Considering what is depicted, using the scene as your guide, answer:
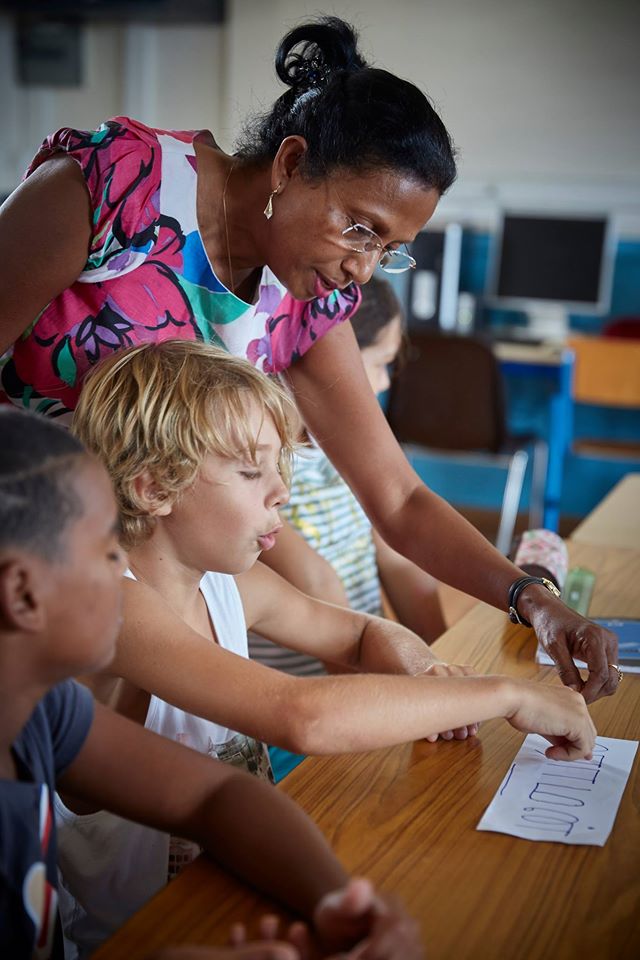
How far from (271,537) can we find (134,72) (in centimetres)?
586

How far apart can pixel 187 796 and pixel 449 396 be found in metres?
3.63

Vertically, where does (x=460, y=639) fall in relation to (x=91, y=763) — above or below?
below

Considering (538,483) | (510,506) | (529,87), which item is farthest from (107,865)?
(529,87)

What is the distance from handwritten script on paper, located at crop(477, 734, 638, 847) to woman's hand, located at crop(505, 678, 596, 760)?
0.02 m

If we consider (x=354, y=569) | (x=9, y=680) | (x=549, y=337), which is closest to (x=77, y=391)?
(x=9, y=680)

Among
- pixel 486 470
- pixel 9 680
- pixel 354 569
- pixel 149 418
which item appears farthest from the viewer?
pixel 486 470

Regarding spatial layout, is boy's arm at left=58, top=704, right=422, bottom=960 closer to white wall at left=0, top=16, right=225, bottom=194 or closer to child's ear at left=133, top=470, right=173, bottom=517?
child's ear at left=133, top=470, right=173, bottom=517

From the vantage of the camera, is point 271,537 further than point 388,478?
No

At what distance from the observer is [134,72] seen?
653 centimetres

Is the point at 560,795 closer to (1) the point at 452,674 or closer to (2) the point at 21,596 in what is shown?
(1) the point at 452,674

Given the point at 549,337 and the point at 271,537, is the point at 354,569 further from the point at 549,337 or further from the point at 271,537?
the point at 549,337

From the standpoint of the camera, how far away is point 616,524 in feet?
7.98

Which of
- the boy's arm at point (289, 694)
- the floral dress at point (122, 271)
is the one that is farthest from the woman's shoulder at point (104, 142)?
the boy's arm at point (289, 694)

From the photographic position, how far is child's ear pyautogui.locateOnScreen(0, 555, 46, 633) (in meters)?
0.79
